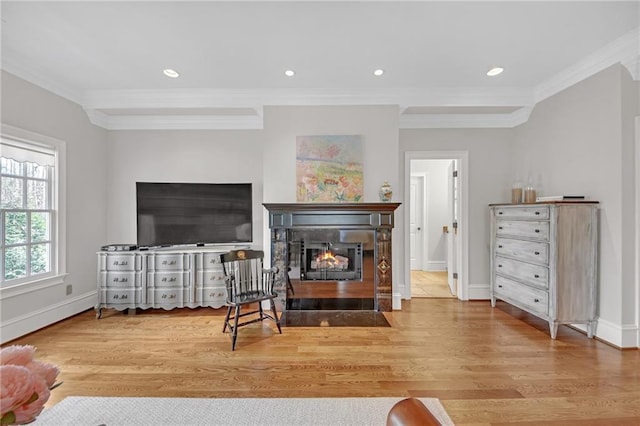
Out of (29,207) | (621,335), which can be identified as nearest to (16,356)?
(29,207)

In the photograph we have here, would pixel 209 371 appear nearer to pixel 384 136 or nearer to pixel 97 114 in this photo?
pixel 384 136

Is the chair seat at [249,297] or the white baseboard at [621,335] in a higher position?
the chair seat at [249,297]

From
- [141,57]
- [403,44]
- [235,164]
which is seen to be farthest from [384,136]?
[141,57]

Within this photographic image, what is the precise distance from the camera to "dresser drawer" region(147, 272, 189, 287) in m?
3.66

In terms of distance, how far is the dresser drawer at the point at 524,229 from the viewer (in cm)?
305

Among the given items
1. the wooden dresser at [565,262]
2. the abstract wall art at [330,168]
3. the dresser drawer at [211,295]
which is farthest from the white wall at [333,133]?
the wooden dresser at [565,262]

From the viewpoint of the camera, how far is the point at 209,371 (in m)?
2.38

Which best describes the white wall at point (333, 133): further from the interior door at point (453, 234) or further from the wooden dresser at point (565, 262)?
the wooden dresser at point (565, 262)

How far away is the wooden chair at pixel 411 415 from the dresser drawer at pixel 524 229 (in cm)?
Result: 319

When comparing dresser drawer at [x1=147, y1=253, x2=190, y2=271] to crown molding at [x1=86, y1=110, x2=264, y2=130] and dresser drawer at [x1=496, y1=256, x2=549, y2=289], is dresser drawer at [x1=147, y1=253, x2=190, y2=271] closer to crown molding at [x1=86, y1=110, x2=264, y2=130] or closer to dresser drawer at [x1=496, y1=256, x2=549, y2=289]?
crown molding at [x1=86, y1=110, x2=264, y2=130]

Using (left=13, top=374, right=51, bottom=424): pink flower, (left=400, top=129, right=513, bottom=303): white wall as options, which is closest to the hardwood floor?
(left=400, top=129, right=513, bottom=303): white wall

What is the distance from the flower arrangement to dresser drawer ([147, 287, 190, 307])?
2.94 metres

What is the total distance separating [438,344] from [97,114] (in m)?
5.10

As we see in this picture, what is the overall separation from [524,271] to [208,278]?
148 inches
